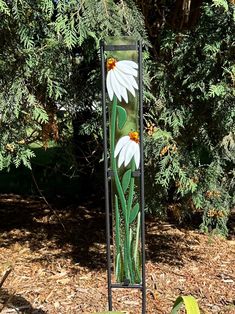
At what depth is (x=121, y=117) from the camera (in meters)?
3.08

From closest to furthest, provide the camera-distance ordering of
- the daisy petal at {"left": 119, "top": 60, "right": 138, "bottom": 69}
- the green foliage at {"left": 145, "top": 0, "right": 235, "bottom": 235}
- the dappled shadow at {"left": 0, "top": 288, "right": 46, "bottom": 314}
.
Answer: the daisy petal at {"left": 119, "top": 60, "right": 138, "bottom": 69}, the dappled shadow at {"left": 0, "top": 288, "right": 46, "bottom": 314}, the green foliage at {"left": 145, "top": 0, "right": 235, "bottom": 235}

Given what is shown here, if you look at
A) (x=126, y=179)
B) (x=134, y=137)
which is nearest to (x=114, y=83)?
(x=134, y=137)

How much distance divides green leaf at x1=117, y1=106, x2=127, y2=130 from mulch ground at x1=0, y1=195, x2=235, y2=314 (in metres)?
1.26

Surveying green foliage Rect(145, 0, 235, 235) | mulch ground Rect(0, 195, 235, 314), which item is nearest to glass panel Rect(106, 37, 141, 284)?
mulch ground Rect(0, 195, 235, 314)

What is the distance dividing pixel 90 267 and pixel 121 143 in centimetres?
204

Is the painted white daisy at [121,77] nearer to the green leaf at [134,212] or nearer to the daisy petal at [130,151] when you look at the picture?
the daisy petal at [130,151]

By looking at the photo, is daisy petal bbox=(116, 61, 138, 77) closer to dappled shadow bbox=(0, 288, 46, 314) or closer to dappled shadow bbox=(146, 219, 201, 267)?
dappled shadow bbox=(0, 288, 46, 314)

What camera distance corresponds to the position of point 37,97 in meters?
4.02

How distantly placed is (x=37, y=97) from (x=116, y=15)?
0.85 m

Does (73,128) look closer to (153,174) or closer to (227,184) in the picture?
(153,174)

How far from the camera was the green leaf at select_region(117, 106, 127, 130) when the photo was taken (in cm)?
308

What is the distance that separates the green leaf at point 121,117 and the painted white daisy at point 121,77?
0.07 metres

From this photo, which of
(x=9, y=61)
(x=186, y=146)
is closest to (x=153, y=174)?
(x=186, y=146)

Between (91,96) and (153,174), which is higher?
(91,96)
